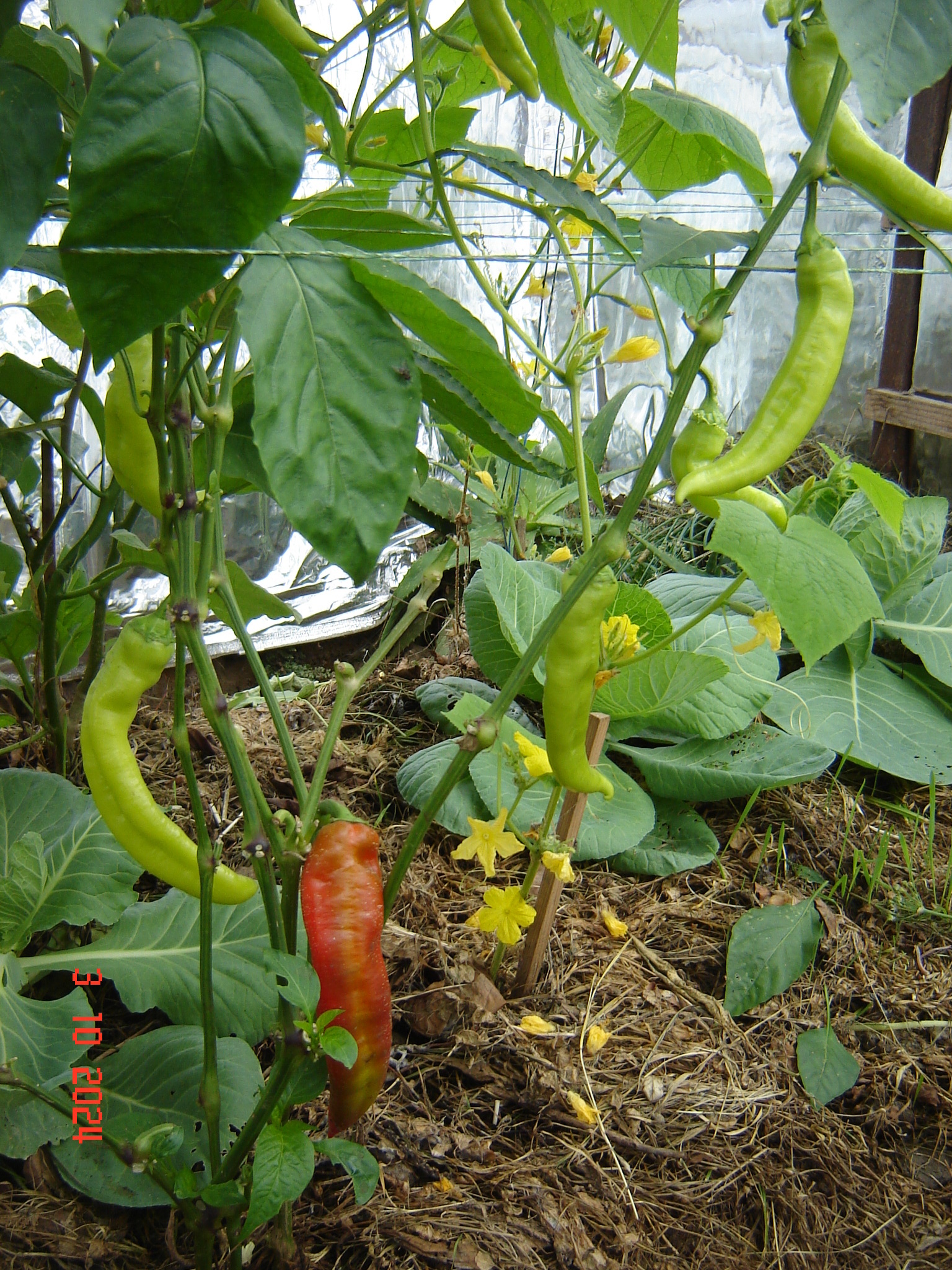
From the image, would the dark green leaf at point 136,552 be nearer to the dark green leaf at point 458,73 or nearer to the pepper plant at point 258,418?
the pepper plant at point 258,418

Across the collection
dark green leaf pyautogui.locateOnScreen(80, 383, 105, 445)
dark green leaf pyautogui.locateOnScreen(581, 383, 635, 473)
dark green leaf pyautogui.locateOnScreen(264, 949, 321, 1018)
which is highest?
dark green leaf pyautogui.locateOnScreen(80, 383, 105, 445)

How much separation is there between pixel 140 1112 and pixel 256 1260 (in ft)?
0.49

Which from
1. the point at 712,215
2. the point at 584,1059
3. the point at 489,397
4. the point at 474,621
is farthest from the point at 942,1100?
the point at 712,215

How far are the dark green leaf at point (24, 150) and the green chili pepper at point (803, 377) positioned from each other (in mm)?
335

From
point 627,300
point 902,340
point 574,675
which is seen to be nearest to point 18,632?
point 574,675

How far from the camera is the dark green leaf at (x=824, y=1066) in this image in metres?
0.98

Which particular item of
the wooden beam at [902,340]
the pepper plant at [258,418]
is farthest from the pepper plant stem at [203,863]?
the wooden beam at [902,340]

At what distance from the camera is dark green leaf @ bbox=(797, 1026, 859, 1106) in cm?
98

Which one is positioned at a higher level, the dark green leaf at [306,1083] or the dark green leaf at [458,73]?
the dark green leaf at [458,73]

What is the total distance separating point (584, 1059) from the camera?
0.97 metres

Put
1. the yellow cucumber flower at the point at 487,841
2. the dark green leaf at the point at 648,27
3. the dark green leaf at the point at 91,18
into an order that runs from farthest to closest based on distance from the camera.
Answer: the yellow cucumber flower at the point at 487,841 → the dark green leaf at the point at 648,27 → the dark green leaf at the point at 91,18

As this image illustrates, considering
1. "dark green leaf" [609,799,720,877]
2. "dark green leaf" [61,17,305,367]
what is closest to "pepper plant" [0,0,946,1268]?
"dark green leaf" [61,17,305,367]

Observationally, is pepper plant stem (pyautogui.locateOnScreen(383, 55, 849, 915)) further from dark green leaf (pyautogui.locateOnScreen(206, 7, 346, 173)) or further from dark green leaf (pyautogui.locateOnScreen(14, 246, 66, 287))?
dark green leaf (pyautogui.locateOnScreen(14, 246, 66, 287))

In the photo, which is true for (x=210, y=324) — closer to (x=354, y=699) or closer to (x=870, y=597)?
(x=870, y=597)
